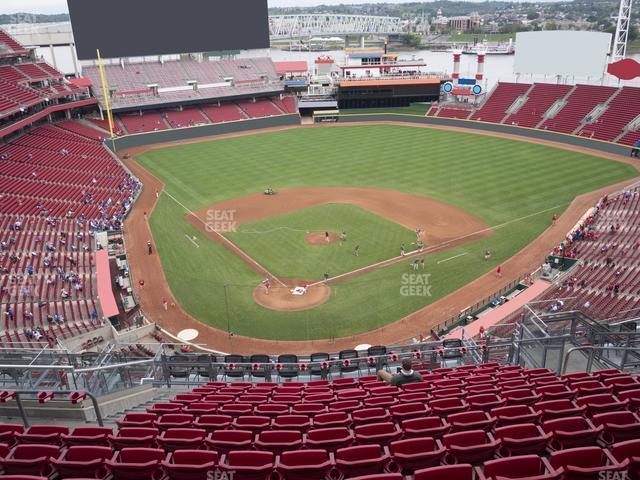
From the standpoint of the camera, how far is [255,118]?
80750 mm

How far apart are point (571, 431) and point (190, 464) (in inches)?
249

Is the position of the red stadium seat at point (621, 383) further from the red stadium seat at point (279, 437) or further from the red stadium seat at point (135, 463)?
the red stadium seat at point (135, 463)

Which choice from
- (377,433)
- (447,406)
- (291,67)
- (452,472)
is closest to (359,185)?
(447,406)

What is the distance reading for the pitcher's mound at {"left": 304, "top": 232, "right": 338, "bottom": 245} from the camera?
3797 cm

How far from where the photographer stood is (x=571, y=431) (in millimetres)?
8320

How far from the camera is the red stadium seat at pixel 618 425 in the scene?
7998 millimetres

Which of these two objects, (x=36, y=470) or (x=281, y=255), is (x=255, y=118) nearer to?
(x=281, y=255)

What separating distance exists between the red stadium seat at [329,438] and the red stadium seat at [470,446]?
1.70 metres

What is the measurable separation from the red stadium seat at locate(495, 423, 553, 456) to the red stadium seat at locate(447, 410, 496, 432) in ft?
1.65

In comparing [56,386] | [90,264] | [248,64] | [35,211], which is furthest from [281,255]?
[248,64]

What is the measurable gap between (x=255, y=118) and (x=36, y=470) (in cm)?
7673

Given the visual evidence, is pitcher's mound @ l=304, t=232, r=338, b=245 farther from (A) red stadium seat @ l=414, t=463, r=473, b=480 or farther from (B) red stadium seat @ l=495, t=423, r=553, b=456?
(A) red stadium seat @ l=414, t=463, r=473, b=480

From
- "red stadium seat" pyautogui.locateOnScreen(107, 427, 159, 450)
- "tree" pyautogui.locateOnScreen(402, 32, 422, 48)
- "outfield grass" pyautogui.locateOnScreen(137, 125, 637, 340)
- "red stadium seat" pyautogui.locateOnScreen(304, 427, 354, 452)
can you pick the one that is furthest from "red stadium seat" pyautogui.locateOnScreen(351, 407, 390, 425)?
"tree" pyautogui.locateOnScreen(402, 32, 422, 48)

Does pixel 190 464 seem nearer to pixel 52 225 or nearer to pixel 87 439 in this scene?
pixel 87 439
